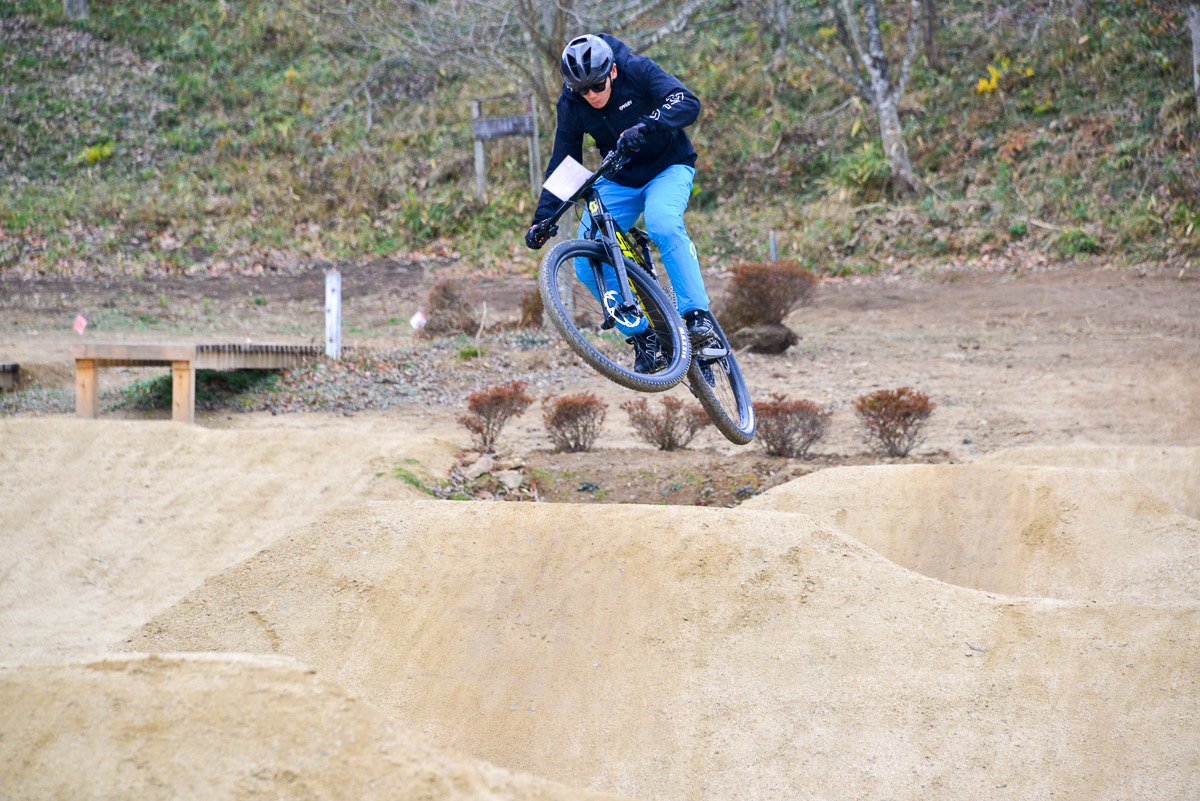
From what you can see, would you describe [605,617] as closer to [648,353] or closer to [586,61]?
[648,353]

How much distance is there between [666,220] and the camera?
555 cm

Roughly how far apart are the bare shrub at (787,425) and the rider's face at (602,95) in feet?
15.4

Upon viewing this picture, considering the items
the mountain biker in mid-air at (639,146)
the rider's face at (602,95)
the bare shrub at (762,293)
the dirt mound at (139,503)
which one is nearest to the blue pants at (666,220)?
the mountain biker in mid-air at (639,146)

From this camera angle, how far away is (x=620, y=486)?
8.97 meters

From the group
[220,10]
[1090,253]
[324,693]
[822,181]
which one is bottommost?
[324,693]

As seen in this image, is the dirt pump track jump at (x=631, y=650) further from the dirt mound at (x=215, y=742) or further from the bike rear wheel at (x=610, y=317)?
the bike rear wheel at (x=610, y=317)

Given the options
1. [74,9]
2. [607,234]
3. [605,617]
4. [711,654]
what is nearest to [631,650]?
[605,617]

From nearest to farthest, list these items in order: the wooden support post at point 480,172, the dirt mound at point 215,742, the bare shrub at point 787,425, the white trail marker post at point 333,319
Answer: the dirt mound at point 215,742 → the bare shrub at point 787,425 → the white trail marker post at point 333,319 → the wooden support post at point 480,172

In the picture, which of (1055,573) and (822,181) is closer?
(1055,573)

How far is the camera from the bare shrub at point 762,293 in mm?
13750

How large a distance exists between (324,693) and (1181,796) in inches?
156

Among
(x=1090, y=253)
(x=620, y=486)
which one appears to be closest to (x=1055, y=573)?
(x=620, y=486)

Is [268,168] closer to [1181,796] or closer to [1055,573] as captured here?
[1055,573]

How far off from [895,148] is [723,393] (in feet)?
54.6
